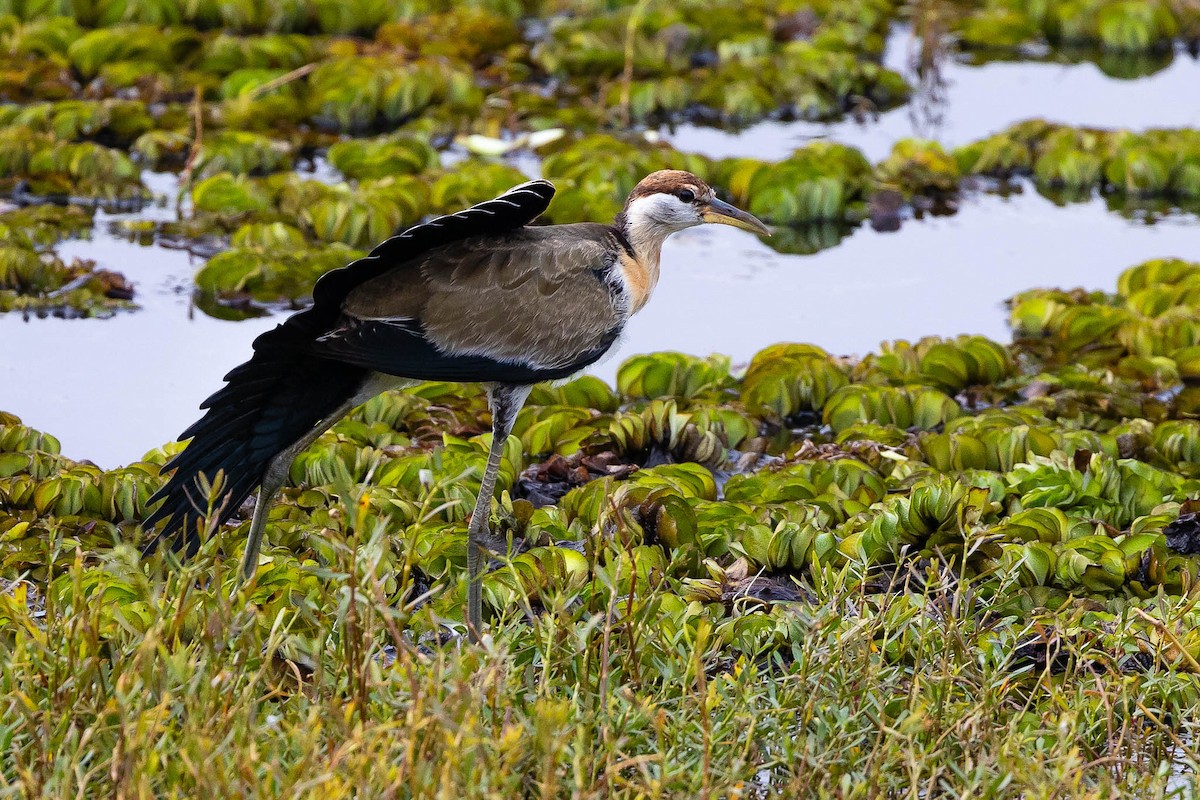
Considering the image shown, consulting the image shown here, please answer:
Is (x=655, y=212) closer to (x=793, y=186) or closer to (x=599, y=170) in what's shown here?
(x=599, y=170)

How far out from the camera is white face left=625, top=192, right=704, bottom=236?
4578 mm

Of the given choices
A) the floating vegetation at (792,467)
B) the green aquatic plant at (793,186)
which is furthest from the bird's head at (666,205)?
the green aquatic plant at (793,186)

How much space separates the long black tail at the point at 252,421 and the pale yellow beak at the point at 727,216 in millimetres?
1241

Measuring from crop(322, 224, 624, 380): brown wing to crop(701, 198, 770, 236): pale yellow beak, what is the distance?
510mm

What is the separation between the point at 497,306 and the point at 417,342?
9.9 inches

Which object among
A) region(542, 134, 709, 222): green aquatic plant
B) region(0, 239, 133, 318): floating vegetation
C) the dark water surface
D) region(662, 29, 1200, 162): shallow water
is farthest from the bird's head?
region(662, 29, 1200, 162): shallow water

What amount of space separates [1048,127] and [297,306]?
15.3 ft

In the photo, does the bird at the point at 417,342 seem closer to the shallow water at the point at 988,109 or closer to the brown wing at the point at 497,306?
the brown wing at the point at 497,306

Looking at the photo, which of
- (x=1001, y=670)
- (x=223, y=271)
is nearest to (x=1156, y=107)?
(x=223, y=271)

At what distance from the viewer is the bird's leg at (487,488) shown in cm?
398

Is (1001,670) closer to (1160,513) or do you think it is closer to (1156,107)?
(1160,513)

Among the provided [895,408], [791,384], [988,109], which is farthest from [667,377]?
[988,109]

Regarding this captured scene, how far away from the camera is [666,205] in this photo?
4586 mm

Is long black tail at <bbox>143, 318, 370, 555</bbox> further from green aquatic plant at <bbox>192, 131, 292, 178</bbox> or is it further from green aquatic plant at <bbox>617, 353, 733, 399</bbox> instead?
green aquatic plant at <bbox>192, 131, 292, 178</bbox>
